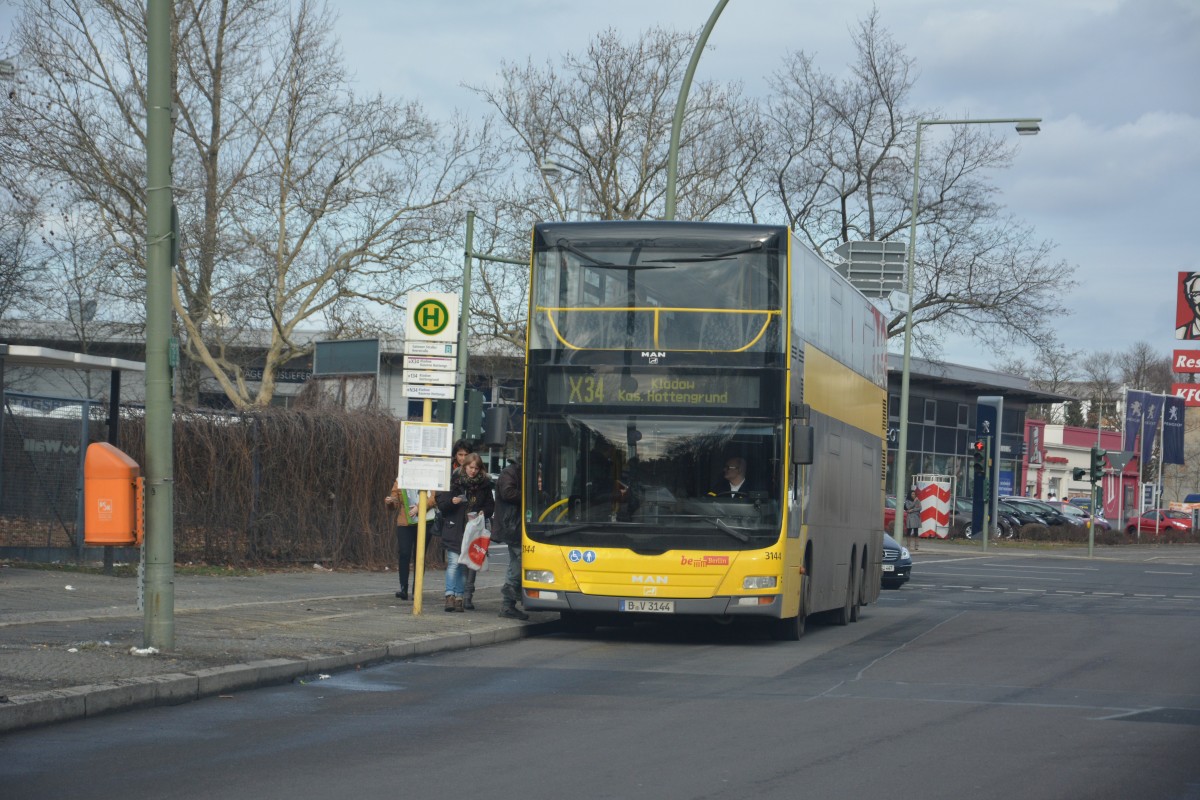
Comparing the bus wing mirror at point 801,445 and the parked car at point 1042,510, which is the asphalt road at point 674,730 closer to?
the bus wing mirror at point 801,445

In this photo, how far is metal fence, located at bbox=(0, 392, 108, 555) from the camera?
19.4 m

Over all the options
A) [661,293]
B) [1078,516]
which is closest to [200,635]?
[661,293]

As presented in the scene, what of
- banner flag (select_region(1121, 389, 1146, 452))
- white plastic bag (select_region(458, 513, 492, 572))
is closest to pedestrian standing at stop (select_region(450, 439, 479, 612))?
white plastic bag (select_region(458, 513, 492, 572))

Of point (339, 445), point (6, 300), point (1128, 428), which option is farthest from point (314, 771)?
point (1128, 428)

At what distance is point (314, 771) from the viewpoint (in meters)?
7.67

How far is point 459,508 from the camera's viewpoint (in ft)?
55.8

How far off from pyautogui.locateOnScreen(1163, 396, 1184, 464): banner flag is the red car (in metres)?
3.04

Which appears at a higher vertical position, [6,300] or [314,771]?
[6,300]

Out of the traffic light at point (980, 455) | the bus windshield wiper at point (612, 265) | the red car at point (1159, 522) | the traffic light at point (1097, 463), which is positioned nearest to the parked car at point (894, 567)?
the bus windshield wiper at point (612, 265)

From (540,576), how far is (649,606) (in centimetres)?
112

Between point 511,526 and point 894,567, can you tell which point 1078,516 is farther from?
point 511,526

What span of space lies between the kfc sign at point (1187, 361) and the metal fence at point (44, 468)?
7657cm

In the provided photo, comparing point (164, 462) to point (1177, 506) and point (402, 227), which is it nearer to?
point (402, 227)

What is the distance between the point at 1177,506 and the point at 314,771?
93206 millimetres
